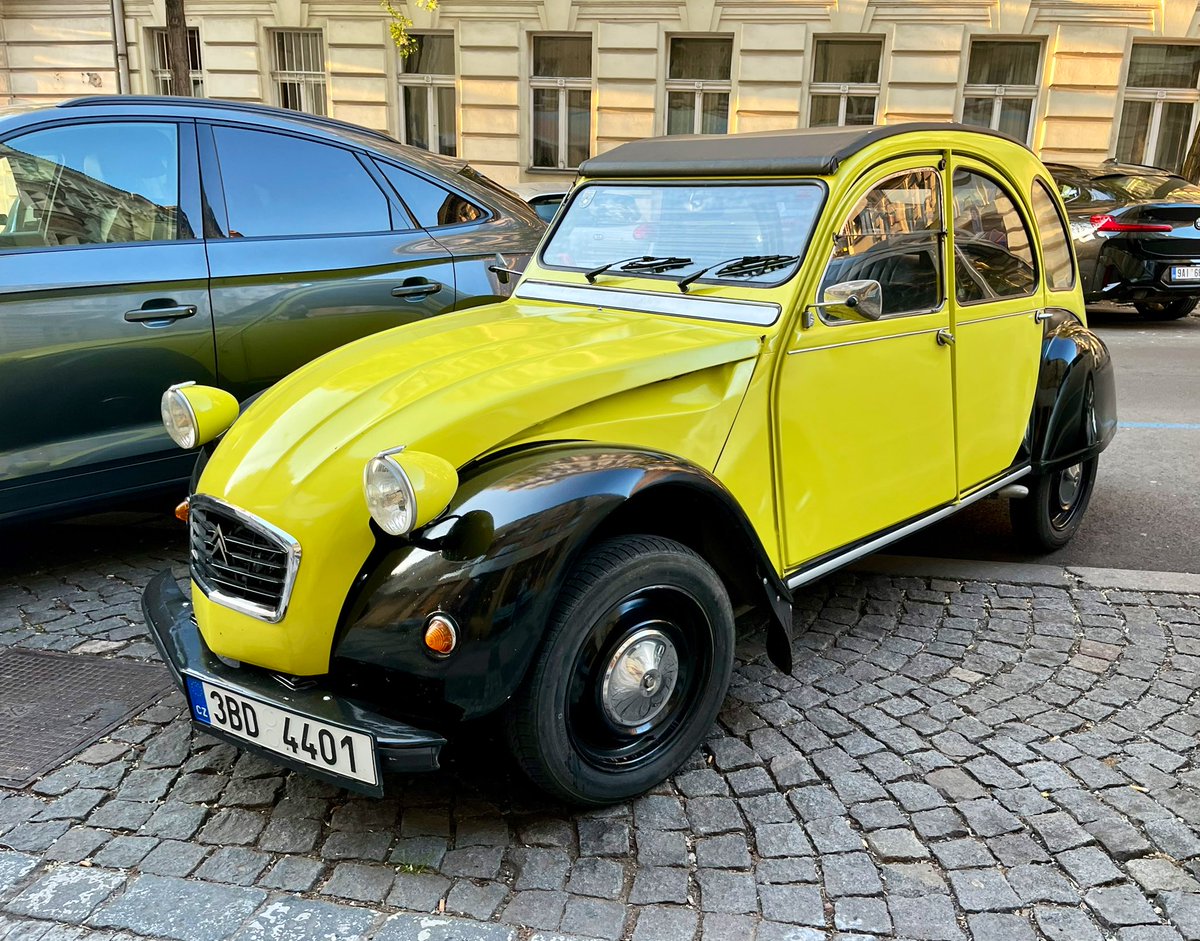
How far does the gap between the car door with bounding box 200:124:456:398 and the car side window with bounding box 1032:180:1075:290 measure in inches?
109

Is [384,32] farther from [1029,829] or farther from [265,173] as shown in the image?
[1029,829]

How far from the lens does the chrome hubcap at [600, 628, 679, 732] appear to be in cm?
264

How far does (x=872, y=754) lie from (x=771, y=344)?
4.30 feet

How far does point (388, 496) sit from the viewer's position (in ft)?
7.58

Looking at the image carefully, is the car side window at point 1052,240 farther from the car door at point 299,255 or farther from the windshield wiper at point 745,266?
the car door at point 299,255

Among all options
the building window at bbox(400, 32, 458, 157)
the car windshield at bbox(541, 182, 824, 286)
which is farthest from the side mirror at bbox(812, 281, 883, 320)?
the building window at bbox(400, 32, 458, 157)

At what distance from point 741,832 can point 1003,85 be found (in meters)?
18.0

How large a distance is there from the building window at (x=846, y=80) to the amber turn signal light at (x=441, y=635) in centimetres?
1694

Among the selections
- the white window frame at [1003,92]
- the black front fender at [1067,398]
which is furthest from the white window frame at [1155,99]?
the black front fender at [1067,398]

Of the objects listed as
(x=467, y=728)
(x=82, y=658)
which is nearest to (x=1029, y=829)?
(x=467, y=728)

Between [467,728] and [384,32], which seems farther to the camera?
[384,32]

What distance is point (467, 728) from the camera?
2430mm

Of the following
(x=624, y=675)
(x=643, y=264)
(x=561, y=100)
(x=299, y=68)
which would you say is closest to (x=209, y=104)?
(x=643, y=264)

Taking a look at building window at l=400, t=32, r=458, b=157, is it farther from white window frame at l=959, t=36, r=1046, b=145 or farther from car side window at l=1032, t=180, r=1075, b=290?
car side window at l=1032, t=180, r=1075, b=290
